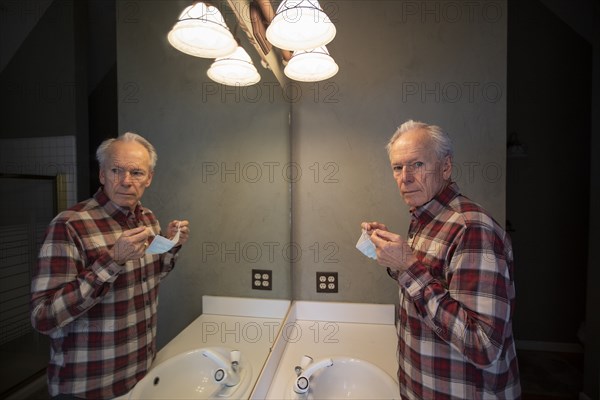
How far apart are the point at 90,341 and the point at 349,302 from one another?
1351 millimetres

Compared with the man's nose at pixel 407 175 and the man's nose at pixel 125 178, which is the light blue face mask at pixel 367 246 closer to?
the man's nose at pixel 407 175

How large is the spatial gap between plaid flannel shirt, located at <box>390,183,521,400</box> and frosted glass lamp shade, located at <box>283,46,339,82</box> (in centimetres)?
71

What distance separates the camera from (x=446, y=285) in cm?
84

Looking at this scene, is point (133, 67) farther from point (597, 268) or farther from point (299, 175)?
point (597, 268)

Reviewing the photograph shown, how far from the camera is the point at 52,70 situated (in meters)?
0.33

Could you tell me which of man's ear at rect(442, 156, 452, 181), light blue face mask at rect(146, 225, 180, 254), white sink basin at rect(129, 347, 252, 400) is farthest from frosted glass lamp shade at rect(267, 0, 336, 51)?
white sink basin at rect(129, 347, 252, 400)

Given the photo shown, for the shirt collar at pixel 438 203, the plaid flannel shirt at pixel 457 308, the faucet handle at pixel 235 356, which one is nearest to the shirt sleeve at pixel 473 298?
the plaid flannel shirt at pixel 457 308

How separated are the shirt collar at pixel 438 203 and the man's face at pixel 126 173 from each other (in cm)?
83

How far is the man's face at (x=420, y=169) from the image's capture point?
0.97m

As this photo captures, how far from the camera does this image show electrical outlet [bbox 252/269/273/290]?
3.92 feet

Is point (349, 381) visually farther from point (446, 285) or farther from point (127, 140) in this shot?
point (127, 140)

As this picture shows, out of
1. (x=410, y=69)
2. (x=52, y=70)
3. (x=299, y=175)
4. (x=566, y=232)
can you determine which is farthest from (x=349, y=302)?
(x=566, y=232)

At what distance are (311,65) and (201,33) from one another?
0.62 meters

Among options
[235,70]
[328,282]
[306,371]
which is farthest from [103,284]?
[328,282]
